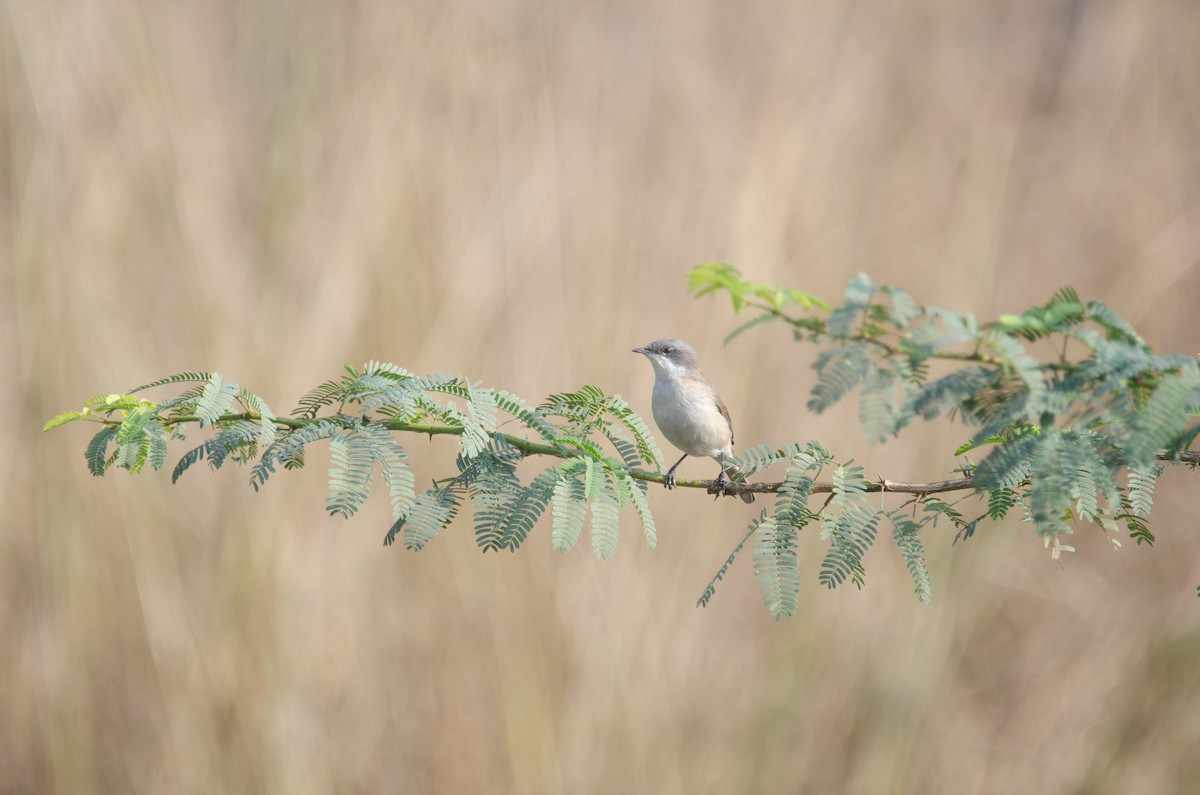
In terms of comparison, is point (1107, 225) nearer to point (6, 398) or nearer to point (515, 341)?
point (515, 341)

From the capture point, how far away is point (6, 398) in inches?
142

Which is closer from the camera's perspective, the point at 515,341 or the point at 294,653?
the point at 294,653

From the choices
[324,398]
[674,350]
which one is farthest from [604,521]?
[674,350]

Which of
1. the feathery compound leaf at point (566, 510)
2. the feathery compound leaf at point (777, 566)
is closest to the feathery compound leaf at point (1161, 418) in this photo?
the feathery compound leaf at point (777, 566)

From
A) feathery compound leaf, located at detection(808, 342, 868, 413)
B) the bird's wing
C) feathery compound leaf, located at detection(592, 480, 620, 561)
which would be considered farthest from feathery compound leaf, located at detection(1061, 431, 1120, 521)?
the bird's wing

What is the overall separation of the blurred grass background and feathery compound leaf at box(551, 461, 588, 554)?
211 centimetres

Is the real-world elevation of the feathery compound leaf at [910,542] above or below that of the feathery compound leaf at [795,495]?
below

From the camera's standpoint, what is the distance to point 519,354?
3760 millimetres

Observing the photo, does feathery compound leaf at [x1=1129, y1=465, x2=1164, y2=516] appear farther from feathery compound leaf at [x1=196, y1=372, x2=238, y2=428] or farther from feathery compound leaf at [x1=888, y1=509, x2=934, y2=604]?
feathery compound leaf at [x1=196, y1=372, x2=238, y2=428]

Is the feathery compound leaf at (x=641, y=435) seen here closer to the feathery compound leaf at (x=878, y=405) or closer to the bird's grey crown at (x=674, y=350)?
the feathery compound leaf at (x=878, y=405)

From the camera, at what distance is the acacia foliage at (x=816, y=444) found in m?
1.14

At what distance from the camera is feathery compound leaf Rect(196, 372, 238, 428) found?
1397 millimetres

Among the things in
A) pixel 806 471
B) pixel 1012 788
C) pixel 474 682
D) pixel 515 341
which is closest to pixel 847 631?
pixel 1012 788

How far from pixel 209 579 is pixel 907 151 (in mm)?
3081
